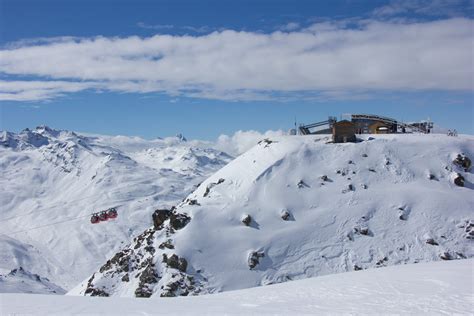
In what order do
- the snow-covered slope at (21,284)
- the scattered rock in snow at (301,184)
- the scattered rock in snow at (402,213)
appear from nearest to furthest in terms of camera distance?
1. the scattered rock in snow at (402,213)
2. the scattered rock in snow at (301,184)
3. the snow-covered slope at (21,284)

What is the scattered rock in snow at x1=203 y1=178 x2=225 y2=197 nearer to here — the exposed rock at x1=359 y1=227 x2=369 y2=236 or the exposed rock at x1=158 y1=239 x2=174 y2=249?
the exposed rock at x1=158 y1=239 x2=174 y2=249

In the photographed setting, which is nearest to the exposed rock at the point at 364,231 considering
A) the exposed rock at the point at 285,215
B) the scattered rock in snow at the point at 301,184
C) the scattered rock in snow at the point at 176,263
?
the exposed rock at the point at 285,215

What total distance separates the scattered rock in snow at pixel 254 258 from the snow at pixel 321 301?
22.1m

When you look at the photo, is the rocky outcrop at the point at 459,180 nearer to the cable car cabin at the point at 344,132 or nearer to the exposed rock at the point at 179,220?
the cable car cabin at the point at 344,132

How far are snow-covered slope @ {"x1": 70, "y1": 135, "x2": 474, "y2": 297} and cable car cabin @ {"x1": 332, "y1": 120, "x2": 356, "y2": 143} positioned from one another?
1.70 metres

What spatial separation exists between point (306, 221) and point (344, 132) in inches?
704

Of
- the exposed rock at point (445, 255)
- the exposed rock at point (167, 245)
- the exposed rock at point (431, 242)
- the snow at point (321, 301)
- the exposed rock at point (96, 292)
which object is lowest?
the exposed rock at point (96, 292)

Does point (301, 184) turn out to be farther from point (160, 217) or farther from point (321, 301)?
point (321, 301)

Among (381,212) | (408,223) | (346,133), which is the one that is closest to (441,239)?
(408,223)

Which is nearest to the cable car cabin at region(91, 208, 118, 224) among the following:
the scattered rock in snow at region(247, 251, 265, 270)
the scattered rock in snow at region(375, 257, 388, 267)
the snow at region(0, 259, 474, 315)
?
the scattered rock in snow at region(247, 251, 265, 270)

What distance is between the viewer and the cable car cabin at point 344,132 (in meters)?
62.4

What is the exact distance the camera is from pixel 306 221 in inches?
1960

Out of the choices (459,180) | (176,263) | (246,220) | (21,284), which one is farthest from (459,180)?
(21,284)

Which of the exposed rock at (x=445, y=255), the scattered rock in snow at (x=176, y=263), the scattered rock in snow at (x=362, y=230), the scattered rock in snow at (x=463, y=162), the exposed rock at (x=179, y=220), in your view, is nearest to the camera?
the exposed rock at (x=445, y=255)
